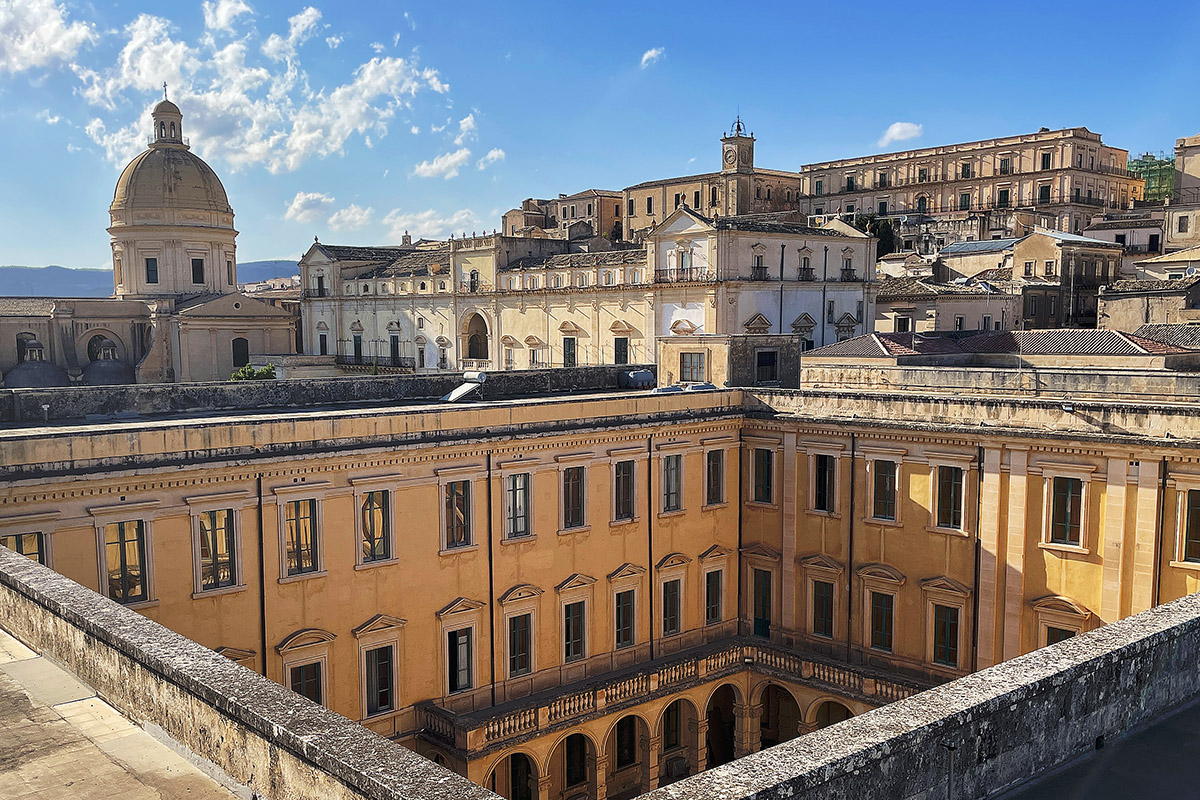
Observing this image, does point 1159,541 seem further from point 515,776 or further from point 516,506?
point 515,776

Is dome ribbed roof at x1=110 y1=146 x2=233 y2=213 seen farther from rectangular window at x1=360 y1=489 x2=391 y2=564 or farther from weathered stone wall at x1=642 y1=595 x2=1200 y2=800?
weathered stone wall at x1=642 y1=595 x2=1200 y2=800

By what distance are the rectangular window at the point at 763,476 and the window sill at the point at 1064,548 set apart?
262 inches

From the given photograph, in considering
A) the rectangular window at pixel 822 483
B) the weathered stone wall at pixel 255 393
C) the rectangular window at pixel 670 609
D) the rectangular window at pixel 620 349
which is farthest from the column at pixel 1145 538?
the rectangular window at pixel 620 349

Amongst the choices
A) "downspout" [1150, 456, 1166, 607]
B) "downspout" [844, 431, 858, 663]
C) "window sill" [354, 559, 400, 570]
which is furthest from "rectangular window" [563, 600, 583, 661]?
"downspout" [1150, 456, 1166, 607]

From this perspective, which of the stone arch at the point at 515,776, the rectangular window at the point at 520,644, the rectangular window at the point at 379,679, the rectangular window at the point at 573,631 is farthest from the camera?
the rectangular window at the point at 573,631

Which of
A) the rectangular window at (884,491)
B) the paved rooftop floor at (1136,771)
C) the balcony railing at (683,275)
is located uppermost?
the balcony railing at (683,275)

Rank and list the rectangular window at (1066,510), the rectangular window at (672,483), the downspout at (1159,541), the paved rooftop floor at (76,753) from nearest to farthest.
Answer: the paved rooftop floor at (76,753), the downspout at (1159,541), the rectangular window at (1066,510), the rectangular window at (672,483)

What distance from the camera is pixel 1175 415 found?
61.1 ft

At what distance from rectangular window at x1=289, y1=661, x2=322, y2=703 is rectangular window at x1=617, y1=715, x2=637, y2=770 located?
9405 millimetres

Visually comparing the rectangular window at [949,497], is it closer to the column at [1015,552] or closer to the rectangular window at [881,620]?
the column at [1015,552]

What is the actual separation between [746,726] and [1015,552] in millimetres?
8134

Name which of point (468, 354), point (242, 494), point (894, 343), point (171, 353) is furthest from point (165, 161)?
point (242, 494)

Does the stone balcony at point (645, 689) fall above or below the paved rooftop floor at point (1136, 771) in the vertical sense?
below

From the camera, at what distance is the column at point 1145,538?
18875 millimetres
